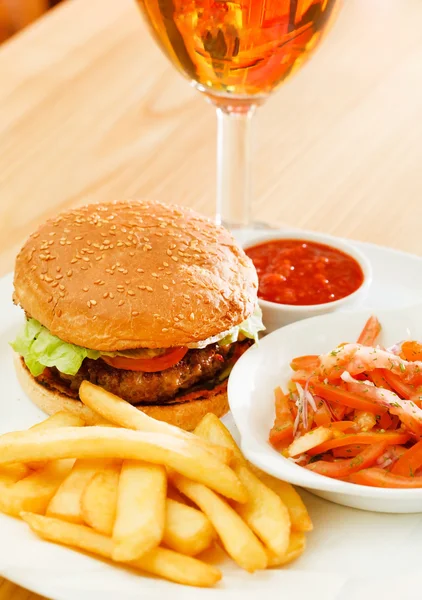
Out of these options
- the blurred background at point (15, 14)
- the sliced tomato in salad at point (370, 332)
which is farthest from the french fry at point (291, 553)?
the blurred background at point (15, 14)

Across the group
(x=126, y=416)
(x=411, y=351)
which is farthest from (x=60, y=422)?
(x=411, y=351)

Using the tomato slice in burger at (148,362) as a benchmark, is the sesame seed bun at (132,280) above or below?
above

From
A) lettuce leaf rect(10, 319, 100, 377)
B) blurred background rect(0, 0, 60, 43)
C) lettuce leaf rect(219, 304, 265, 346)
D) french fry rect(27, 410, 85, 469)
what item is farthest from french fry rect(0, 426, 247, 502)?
blurred background rect(0, 0, 60, 43)

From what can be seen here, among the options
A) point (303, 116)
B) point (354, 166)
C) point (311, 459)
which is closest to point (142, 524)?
point (311, 459)

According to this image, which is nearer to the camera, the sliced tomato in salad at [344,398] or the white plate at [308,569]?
the white plate at [308,569]

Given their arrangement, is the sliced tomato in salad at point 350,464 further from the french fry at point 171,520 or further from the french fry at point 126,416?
the french fry at point 171,520

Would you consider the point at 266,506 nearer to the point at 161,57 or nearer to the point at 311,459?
the point at 311,459
